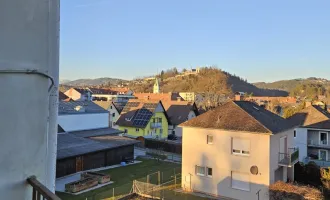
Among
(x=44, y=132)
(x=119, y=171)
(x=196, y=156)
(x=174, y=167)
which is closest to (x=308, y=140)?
(x=174, y=167)

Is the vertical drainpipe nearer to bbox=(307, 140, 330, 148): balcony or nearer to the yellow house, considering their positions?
bbox=(307, 140, 330, 148): balcony

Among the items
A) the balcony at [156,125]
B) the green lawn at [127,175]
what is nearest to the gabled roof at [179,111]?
the balcony at [156,125]

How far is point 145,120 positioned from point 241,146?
24.9m

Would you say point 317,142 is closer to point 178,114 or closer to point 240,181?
point 240,181

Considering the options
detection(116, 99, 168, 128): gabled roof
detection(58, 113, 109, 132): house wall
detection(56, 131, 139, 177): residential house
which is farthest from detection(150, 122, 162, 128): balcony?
detection(56, 131, 139, 177): residential house

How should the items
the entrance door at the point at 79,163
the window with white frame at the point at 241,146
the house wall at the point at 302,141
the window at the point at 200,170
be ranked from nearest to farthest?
the window with white frame at the point at 241,146
the window at the point at 200,170
the entrance door at the point at 79,163
the house wall at the point at 302,141

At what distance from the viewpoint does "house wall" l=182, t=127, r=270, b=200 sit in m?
18.3

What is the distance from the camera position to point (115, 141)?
3053 centimetres

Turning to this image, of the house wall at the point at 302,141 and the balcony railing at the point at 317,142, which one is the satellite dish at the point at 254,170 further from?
the balcony railing at the point at 317,142

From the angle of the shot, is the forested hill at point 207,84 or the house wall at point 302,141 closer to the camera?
the house wall at point 302,141

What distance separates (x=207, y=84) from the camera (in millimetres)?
70375

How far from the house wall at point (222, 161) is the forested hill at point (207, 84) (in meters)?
45.8

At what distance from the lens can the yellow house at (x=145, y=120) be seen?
4284 centimetres

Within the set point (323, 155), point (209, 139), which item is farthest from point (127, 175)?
point (323, 155)
